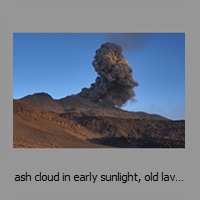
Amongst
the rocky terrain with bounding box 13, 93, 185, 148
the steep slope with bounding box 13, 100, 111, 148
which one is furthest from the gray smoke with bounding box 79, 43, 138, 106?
the steep slope with bounding box 13, 100, 111, 148

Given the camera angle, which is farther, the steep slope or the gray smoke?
the gray smoke

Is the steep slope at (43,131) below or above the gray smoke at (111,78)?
below

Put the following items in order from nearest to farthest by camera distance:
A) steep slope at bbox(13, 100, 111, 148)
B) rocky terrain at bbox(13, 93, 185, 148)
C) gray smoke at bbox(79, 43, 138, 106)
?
1. steep slope at bbox(13, 100, 111, 148)
2. rocky terrain at bbox(13, 93, 185, 148)
3. gray smoke at bbox(79, 43, 138, 106)

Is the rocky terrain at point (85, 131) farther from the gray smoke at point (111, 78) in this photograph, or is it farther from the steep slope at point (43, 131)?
the gray smoke at point (111, 78)

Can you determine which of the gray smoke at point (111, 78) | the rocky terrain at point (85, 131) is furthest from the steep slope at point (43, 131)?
the gray smoke at point (111, 78)

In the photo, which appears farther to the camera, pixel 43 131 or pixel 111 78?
A: pixel 111 78

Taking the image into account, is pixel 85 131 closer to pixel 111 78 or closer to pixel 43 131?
pixel 43 131

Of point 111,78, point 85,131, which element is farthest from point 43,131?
point 111,78

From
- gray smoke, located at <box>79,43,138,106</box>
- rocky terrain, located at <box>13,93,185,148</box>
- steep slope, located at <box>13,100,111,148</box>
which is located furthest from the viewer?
gray smoke, located at <box>79,43,138,106</box>

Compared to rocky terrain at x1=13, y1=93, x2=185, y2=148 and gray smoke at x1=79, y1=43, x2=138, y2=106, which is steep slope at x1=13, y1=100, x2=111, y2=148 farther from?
gray smoke at x1=79, y1=43, x2=138, y2=106
